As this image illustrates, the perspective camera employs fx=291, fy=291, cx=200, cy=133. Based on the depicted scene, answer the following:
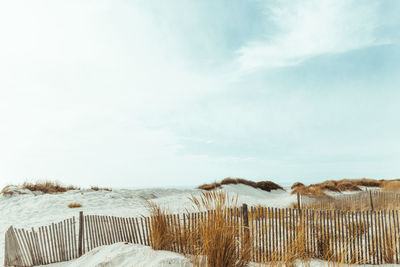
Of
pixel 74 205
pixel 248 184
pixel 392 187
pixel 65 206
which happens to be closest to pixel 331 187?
pixel 392 187

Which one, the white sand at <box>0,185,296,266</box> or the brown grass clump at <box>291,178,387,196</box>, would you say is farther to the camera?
the brown grass clump at <box>291,178,387,196</box>

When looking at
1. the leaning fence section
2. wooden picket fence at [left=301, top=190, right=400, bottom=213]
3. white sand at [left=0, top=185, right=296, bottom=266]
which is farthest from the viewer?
wooden picket fence at [left=301, top=190, right=400, bottom=213]

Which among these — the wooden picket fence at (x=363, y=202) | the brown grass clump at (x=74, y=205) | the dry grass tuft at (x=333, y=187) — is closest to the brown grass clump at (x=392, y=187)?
the dry grass tuft at (x=333, y=187)

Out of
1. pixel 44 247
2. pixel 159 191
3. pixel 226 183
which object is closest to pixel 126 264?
pixel 44 247

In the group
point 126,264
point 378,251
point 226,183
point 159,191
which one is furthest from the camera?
point 226,183

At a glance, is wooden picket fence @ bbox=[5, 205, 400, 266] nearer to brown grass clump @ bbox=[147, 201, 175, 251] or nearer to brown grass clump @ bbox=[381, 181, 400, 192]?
brown grass clump @ bbox=[147, 201, 175, 251]

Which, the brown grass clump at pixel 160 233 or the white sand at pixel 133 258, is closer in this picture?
the white sand at pixel 133 258

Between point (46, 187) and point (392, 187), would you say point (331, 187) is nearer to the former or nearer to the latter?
point (392, 187)

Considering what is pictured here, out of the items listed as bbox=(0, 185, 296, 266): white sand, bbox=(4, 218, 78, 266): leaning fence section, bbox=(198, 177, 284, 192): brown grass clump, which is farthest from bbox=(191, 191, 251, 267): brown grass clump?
bbox=(198, 177, 284, 192): brown grass clump

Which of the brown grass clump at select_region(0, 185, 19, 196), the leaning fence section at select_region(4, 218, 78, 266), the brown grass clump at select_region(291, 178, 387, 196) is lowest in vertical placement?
the leaning fence section at select_region(4, 218, 78, 266)

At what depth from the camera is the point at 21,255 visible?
684cm

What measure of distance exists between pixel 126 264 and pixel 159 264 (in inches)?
28.7

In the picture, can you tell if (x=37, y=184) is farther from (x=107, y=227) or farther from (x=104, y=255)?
(x=104, y=255)

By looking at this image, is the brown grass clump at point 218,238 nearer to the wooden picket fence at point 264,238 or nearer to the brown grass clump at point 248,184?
the wooden picket fence at point 264,238
